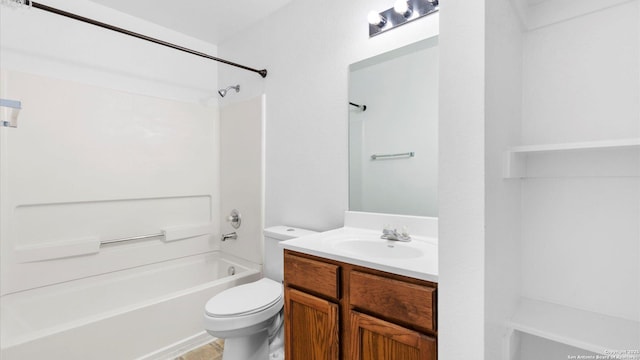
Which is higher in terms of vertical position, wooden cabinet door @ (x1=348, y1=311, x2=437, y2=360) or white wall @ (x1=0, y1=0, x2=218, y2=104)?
white wall @ (x1=0, y1=0, x2=218, y2=104)

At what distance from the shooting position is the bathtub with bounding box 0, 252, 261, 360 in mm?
1511

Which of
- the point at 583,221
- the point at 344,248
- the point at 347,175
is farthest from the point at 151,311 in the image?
the point at 583,221

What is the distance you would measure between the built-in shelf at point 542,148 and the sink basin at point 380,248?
20.0 inches

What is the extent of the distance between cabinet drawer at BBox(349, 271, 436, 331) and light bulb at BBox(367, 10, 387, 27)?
1.31 m

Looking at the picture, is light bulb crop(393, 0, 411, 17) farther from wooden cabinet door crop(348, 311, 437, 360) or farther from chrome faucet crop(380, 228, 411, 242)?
wooden cabinet door crop(348, 311, 437, 360)

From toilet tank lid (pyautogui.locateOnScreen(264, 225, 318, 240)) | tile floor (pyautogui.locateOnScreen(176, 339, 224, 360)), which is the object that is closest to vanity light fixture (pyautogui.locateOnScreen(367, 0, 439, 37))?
toilet tank lid (pyautogui.locateOnScreen(264, 225, 318, 240))

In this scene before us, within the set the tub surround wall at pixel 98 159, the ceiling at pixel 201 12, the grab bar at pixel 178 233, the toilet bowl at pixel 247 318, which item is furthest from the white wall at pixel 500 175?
the grab bar at pixel 178 233

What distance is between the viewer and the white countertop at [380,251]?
3.35 ft

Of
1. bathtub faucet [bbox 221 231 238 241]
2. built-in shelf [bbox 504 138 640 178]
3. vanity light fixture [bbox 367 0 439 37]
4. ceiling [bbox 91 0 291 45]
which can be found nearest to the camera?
built-in shelf [bbox 504 138 640 178]

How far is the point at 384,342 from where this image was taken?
106cm

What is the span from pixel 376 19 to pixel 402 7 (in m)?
0.15

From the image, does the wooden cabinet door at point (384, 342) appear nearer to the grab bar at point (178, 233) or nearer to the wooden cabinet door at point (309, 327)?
the wooden cabinet door at point (309, 327)

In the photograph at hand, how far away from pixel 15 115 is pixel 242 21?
1.63 metres

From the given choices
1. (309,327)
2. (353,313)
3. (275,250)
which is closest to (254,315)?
(309,327)
